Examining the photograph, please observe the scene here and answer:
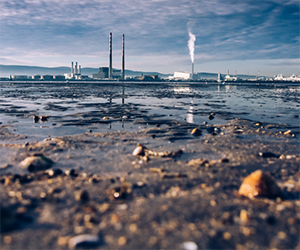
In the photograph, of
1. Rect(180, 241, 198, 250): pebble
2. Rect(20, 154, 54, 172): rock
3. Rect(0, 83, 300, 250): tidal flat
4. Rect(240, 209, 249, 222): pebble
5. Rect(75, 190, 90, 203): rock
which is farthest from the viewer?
Rect(20, 154, 54, 172): rock

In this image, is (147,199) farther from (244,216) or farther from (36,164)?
(36,164)

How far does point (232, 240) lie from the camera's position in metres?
2.24

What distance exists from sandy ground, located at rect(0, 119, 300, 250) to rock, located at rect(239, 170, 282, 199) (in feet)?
0.30

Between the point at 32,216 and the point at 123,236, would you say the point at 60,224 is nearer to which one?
the point at 32,216

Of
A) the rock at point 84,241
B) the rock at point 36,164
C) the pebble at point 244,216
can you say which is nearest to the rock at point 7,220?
the rock at point 84,241

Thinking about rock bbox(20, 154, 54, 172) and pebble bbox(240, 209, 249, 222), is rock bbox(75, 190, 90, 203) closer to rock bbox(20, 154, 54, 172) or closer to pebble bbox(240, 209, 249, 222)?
rock bbox(20, 154, 54, 172)

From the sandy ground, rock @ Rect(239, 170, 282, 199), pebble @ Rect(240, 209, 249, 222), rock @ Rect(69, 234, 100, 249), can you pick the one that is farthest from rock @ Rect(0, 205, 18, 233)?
rock @ Rect(239, 170, 282, 199)

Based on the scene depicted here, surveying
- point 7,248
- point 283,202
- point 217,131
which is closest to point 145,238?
point 7,248

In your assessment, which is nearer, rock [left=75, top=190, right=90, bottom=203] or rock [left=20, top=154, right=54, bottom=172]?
rock [left=75, top=190, right=90, bottom=203]

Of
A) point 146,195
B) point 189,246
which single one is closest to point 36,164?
point 146,195

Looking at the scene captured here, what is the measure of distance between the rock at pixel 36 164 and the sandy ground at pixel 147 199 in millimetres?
126

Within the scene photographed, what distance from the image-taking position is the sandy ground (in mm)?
2270

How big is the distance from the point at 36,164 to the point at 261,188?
11.7 ft

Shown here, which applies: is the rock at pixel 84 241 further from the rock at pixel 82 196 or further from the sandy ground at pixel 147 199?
the rock at pixel 82 196
